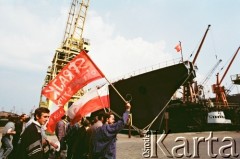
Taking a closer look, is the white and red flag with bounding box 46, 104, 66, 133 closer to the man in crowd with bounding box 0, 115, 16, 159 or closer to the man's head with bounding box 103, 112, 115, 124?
the man in crowd with bounding box 0, 115, 16, 159

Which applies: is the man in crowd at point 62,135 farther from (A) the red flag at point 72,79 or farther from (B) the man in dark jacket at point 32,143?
(B) the man in dark jacket at point 32,143

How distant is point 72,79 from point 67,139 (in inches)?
63.8

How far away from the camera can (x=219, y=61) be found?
51.7 meters

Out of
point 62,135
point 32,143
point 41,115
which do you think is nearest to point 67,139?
point 62,135

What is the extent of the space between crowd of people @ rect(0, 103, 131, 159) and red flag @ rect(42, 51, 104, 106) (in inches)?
33.7

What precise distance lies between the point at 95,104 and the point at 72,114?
713 mm

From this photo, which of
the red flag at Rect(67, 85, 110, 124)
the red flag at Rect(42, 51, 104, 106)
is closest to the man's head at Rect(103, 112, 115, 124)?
the red flag at Rect(42, 51, 104, 106)

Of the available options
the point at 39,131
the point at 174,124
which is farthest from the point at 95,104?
the point at 174,124

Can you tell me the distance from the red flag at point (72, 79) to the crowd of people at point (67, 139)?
0.86 meters

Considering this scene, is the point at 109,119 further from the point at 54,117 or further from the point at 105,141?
the point at 54,117

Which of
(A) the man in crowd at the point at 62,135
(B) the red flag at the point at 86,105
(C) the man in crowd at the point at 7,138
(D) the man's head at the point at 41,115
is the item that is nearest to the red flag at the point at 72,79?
(B) the red flag at the point at 86,105

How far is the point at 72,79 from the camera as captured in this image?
700 centimetres

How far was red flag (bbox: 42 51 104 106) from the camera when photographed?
6.88 m

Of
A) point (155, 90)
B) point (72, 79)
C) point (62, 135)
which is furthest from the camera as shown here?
point (155, 90)
